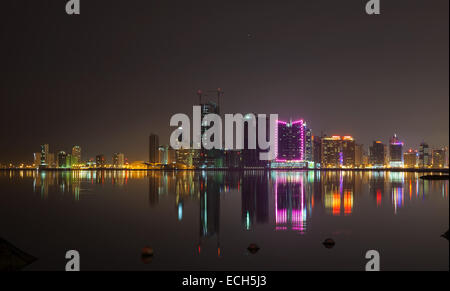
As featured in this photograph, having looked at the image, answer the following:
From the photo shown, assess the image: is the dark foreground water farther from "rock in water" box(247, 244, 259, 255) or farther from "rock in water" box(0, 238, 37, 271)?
"rock in water" box(0, 238, 37, 271)

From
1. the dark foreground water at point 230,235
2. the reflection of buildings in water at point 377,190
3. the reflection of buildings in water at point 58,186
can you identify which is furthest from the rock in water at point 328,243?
the reflection of buildings in water at point 58,186

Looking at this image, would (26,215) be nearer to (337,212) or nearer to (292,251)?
(292,251)

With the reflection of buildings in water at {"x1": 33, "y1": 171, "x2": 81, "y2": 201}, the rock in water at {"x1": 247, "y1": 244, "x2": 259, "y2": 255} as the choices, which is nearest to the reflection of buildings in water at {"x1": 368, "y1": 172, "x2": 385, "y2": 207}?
the rock in water at {"x1": 247, "y1": 244, "x2": 259, "y2": 255}

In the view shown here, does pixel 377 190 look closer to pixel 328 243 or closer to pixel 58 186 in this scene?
pixel 328 243

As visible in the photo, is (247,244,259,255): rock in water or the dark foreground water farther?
(247,244,259,255): rock in water

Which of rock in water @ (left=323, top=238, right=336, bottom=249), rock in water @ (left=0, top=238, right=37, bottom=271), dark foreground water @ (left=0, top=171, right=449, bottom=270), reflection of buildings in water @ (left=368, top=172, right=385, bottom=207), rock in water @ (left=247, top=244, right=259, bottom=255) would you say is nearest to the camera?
rock in water @ (left=0, top=238, right=37, bottom=271)

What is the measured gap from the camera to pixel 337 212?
101 feet

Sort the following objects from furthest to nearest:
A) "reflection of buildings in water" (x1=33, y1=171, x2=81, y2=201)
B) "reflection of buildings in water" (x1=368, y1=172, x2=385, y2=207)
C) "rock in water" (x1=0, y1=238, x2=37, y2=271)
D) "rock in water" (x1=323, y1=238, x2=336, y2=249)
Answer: "reflection of buildings in water" (x1=33, y1=171, x2=81, y2=201)
"reflection of buildings in water" (x1=368, y1=172, x2=385, y2=207)
"rock in water" (x1=323, y1=238, x2=336, y2=249)
"rock in water" (x1=0, y1=238, x2=37, y2=271)

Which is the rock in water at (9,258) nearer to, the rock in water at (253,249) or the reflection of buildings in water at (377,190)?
the rock in water at (253,249)

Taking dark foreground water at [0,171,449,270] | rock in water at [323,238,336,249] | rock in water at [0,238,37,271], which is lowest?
dark foreground water at [0,171,449,270]

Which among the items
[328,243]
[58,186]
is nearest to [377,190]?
[328,243]
